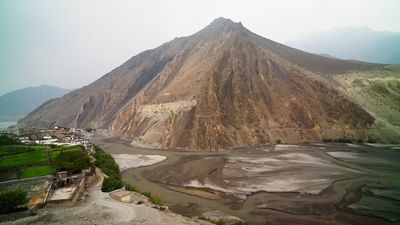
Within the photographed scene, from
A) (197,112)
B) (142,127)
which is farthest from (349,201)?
(142,127)

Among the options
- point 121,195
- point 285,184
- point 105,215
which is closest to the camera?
point 105,215

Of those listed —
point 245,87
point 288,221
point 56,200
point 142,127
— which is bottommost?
point 288,221

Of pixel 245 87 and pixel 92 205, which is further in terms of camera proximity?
pixel 245 87

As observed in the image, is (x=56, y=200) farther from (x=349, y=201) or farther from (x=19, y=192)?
(x=349, y=201)

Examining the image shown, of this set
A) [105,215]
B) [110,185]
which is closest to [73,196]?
[105,215]

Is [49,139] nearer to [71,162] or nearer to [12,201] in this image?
[71,162]

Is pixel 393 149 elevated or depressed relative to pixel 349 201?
elevated

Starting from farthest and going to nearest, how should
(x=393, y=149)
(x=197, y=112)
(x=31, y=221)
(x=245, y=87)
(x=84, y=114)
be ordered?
(x=84, y=114)
(x=245, y=87)
(x=197, y=112)
(x=393, y=149)
(x=31, y=221)
